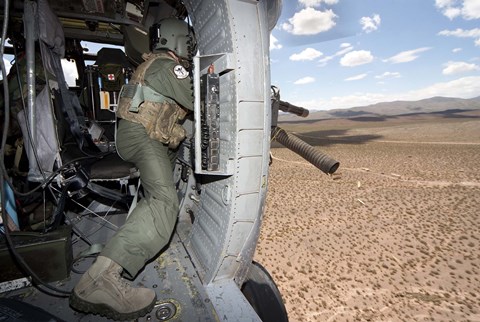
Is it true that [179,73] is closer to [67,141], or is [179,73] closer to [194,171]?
[194,171]

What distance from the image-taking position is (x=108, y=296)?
1528mm

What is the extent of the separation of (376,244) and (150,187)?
4.56 meters

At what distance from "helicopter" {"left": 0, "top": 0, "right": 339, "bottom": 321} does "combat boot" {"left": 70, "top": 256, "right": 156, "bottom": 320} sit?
0.25 feet

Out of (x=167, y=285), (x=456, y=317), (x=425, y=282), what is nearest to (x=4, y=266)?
(x=167, y=285)

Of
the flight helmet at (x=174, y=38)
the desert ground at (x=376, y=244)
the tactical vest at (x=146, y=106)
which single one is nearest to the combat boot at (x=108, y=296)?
the tactical vest at (x=146, y=106)

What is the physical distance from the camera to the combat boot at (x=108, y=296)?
1.51 metres

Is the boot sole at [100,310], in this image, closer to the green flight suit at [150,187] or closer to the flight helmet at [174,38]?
the green flight suit at [150,187]

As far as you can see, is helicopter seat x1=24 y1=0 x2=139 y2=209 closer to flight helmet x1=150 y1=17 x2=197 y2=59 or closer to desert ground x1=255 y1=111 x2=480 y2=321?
flight helmet x1=150 y1=17 x2=197 y2=59

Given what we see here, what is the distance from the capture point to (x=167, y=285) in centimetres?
183

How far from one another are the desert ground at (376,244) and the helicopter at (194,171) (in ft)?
6.26

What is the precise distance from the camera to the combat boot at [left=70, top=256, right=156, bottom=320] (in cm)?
151

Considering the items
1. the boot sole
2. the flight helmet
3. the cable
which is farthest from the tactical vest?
the boot sole

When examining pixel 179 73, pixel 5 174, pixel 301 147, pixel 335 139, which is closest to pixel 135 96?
pixel 179 73

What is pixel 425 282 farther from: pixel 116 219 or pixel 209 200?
pixel 116 219
